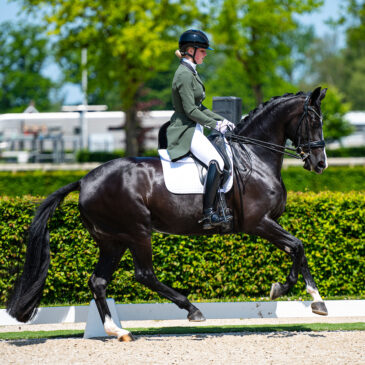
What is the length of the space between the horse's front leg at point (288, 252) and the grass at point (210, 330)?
778 mm

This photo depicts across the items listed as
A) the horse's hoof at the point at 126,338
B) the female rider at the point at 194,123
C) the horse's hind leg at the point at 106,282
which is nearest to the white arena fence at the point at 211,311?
the horse's hind leg at the point at 106,282

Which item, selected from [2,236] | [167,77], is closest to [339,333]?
[2,236]

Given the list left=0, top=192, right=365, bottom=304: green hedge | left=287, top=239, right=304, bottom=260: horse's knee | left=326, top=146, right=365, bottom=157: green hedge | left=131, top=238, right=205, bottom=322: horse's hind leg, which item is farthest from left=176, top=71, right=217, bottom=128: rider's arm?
left=326, top=146, right=365, bottom=157: green hedge

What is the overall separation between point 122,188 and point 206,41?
5.75 ft

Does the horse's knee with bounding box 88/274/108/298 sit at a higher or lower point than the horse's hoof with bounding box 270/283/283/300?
lower

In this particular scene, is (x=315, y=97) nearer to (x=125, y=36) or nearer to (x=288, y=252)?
(x=288, y=252)

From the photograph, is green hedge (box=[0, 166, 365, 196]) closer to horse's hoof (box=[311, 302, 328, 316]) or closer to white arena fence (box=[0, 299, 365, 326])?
white arena fence (box=[0, 299, 365, 326])

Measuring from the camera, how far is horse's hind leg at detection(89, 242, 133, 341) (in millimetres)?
6406

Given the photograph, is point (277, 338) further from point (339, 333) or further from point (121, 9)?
point (121, 9)

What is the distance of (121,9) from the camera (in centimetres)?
2339

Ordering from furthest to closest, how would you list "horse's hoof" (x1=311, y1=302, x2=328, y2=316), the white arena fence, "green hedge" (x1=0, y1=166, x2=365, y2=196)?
"green hedge" (x1=0, y1=166, x2=365, y2=196), the white arena fence, "horse's hoof" (x1=311, y1=302, x2=328, y2=316)

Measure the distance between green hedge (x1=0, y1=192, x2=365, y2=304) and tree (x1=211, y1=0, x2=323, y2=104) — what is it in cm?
1922

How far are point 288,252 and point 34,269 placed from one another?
2.58 m

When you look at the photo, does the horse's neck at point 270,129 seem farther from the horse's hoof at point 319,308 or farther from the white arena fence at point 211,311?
the white arena fence at point 211,311
